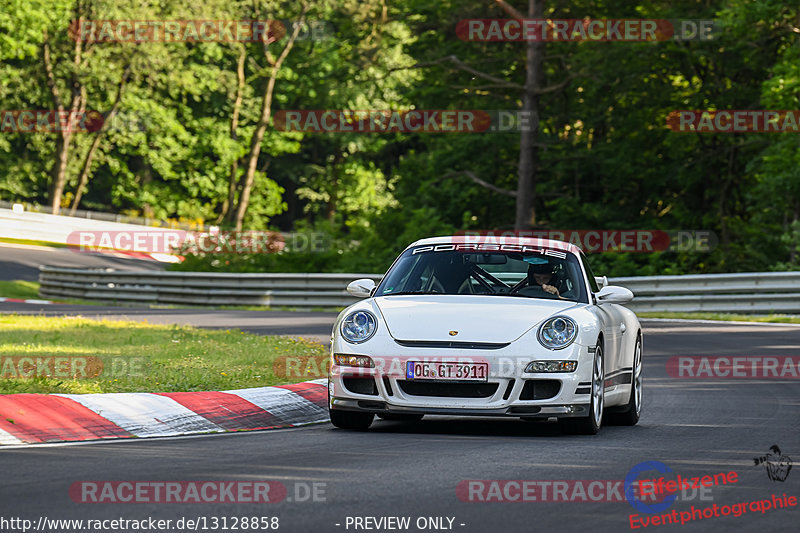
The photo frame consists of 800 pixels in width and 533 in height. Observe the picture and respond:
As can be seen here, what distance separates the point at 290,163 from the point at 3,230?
1025 inches

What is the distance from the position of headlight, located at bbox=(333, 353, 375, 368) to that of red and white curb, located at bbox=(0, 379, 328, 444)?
0.91 meters

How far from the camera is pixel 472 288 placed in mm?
9719

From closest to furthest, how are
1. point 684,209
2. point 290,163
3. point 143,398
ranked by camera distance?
1. point 143,398
2. point 684,209
3. point 290,163

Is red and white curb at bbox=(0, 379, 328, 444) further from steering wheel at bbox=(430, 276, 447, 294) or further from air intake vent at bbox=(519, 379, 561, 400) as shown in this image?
air intake vent at bbox=(519, 379, 561, 400)

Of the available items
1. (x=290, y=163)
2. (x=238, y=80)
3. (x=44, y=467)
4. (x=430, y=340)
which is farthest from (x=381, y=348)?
(x=290, y=163)

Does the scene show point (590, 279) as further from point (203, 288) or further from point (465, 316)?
point (203, 288)

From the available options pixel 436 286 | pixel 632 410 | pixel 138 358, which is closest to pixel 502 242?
pixel 436 286

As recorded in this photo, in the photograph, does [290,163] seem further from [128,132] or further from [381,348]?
[381,348]

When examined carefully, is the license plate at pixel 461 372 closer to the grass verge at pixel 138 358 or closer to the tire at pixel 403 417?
the tire at pixel 403 417

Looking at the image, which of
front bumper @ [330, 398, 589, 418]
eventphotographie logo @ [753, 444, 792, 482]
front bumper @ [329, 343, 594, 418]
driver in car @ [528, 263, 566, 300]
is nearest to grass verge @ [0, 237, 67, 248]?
driver in car @ [528, 263, 566, 300]

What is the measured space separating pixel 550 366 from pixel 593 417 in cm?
64

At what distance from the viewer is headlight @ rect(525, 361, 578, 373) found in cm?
855

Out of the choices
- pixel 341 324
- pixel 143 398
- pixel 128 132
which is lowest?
pixel 143 398

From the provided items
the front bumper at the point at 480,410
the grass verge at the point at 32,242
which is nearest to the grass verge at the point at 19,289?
the grass verge at the point at 32,242
